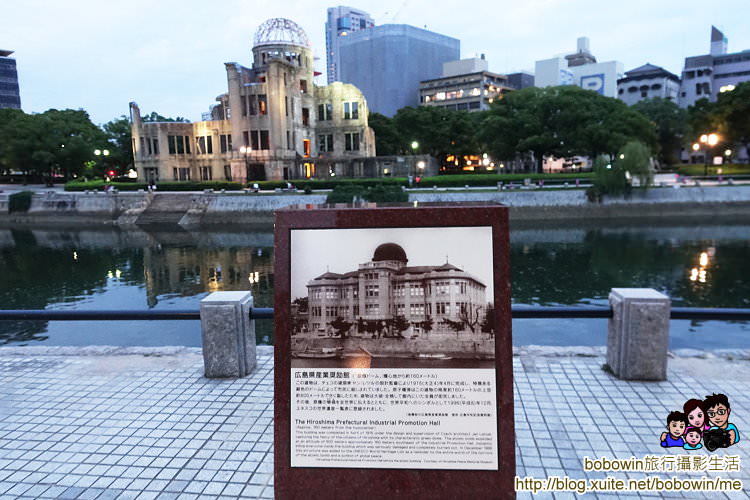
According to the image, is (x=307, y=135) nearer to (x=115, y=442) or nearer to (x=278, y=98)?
(x=278, y=98)

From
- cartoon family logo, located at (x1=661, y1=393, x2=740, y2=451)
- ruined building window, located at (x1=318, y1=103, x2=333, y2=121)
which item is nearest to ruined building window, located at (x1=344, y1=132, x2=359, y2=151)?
ruined building window, located at (x1=318, y1=103, x2=333, y2=121)

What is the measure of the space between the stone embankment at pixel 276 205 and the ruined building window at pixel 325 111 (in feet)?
63.8

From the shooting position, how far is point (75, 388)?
7.09 metres

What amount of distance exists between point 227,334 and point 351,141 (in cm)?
5532

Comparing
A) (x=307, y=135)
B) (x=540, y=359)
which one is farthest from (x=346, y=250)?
(x=307, y=135)

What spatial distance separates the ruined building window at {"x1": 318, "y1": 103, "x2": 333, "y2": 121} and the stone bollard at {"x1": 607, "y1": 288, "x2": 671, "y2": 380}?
57.6 m

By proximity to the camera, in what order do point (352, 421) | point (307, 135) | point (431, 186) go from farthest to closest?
1. point (307, 135)
2. point (431, 186)
3. point (352, 421)

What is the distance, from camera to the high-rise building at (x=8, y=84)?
101 m

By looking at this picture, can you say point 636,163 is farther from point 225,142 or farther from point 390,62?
point 390,62

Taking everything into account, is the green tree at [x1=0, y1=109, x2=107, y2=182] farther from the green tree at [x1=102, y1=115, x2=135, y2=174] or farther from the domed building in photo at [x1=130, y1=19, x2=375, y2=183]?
the domed building in photo at [x1=130, y1=19, x2=375, y2=183]

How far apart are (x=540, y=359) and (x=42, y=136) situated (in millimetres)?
69942

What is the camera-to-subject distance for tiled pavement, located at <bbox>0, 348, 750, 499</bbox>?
16.0 feet

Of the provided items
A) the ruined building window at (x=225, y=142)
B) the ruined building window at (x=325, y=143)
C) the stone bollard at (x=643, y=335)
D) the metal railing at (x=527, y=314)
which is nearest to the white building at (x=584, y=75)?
the ruined building window at (x=325, y=143)

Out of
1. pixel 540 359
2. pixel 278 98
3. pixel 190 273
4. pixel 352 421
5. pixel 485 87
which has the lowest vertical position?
pixel 190 273
